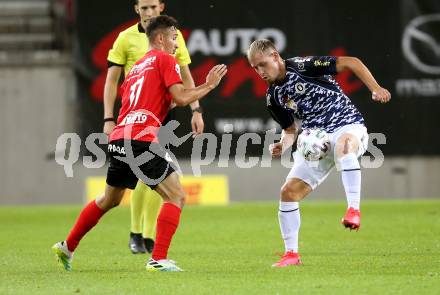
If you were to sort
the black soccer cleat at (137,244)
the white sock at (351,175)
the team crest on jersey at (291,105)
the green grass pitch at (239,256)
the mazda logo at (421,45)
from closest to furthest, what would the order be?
the green grass pitch at (239,256) < the white sock at (351,175) < the team crest on jersey at (291,105) < the black soccer cleat at (137,244) < the mazda logo at (421,45)

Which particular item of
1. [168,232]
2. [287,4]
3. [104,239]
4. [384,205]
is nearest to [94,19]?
[287,4]

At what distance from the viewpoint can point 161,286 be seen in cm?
698

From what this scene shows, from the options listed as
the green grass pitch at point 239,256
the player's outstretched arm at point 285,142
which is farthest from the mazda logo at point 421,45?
the player's outstretched arm at point 285,142

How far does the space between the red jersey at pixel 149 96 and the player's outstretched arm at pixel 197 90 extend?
0.21ft

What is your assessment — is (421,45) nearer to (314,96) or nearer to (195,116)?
(195,116)

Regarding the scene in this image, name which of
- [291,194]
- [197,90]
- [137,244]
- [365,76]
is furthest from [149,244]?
[365,76]

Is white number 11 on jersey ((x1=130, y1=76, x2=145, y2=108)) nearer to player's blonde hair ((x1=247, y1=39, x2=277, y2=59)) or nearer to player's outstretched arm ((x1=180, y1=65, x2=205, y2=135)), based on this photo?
player's blonde hair ((x1=247, y1=39, x2=277, y2=59))

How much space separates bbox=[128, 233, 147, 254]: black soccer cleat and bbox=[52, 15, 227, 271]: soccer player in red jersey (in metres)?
1.67

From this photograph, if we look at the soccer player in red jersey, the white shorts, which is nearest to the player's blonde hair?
the soccer player in red jersey

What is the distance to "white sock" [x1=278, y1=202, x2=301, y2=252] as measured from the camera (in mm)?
8422

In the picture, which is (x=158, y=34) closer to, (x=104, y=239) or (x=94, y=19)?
(x=104, y=239)

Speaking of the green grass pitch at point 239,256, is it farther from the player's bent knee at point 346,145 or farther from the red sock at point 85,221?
the player's bent knee at point 346,145

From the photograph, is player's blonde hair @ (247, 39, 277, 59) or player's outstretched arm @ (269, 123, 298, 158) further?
player's outstretched arm @ (269, 123, 298, 158)

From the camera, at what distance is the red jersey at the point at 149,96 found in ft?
26.2
